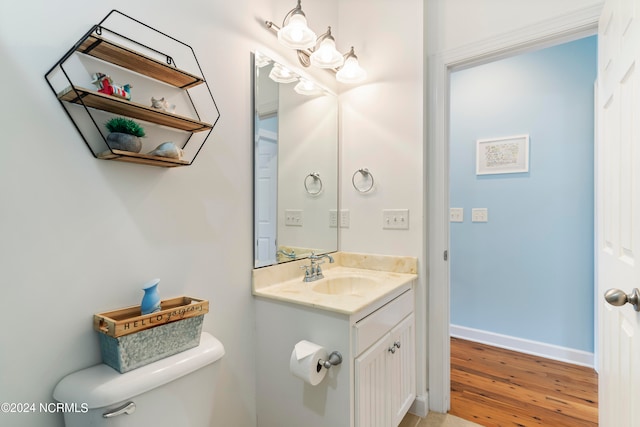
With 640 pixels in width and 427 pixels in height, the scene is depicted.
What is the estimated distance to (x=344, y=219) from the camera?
205 cm

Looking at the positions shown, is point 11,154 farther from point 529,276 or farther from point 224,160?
point 529,276

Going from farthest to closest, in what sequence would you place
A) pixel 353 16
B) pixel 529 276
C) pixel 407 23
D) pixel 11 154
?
pixel 529 276
pixel 353 16
pixel 407 23
pixel 11 154

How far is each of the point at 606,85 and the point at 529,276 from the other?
174 centimetres

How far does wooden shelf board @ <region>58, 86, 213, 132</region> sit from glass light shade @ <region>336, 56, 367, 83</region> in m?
1.05

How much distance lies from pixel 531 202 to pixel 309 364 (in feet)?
7.54

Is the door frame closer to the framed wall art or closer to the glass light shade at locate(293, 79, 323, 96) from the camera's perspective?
the glass light shade at locate(293, 79, 323, 96)

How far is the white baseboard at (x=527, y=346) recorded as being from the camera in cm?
232

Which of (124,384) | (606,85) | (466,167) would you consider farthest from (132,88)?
(466,167)

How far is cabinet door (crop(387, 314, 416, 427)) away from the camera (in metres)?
1.47

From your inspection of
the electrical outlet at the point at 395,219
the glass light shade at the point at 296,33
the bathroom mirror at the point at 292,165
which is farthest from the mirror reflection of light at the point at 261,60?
the electrical outlet at the point at 395,219

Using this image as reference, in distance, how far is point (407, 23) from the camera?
1819mm

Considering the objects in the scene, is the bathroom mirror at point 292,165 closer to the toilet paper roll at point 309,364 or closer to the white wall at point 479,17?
the toilet paper roll at point 309,364

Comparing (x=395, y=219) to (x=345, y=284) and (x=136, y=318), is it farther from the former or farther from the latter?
(x=136, y=318)

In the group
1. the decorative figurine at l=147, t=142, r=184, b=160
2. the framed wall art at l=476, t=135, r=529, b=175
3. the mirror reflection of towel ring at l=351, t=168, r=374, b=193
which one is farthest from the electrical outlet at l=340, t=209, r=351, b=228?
the framed wall art at l=476, t=135, r=529, b=175
